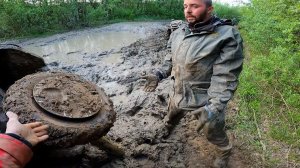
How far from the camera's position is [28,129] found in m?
2.22

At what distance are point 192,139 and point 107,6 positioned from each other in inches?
566

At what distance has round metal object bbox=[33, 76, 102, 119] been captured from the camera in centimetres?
267

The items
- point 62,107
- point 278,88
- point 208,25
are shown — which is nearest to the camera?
point 62,107

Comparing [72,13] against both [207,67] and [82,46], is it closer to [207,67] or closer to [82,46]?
[82,46]

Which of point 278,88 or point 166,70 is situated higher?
A: point 166,70

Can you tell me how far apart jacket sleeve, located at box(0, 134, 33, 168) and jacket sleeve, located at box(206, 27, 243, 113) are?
5.38ft

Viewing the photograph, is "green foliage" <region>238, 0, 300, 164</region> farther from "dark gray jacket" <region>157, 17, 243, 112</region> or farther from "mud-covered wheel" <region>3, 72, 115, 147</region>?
"mud-covered wheel" <region>3, 72, 115, 147</region>

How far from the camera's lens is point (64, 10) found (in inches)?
580

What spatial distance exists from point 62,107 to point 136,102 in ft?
7.74

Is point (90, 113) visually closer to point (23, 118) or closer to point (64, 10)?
point (23, 118)

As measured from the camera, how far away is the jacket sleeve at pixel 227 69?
9.32 feet

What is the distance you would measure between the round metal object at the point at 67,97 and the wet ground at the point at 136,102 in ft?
Answer: 3.04

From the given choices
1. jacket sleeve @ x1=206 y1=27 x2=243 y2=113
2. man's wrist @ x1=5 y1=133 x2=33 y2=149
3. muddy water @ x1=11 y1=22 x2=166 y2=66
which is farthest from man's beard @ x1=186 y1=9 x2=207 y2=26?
muddy water @ x1=11 y1=22 x2=166 y2=66

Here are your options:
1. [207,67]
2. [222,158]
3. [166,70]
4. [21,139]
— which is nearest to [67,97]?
[21,139]
